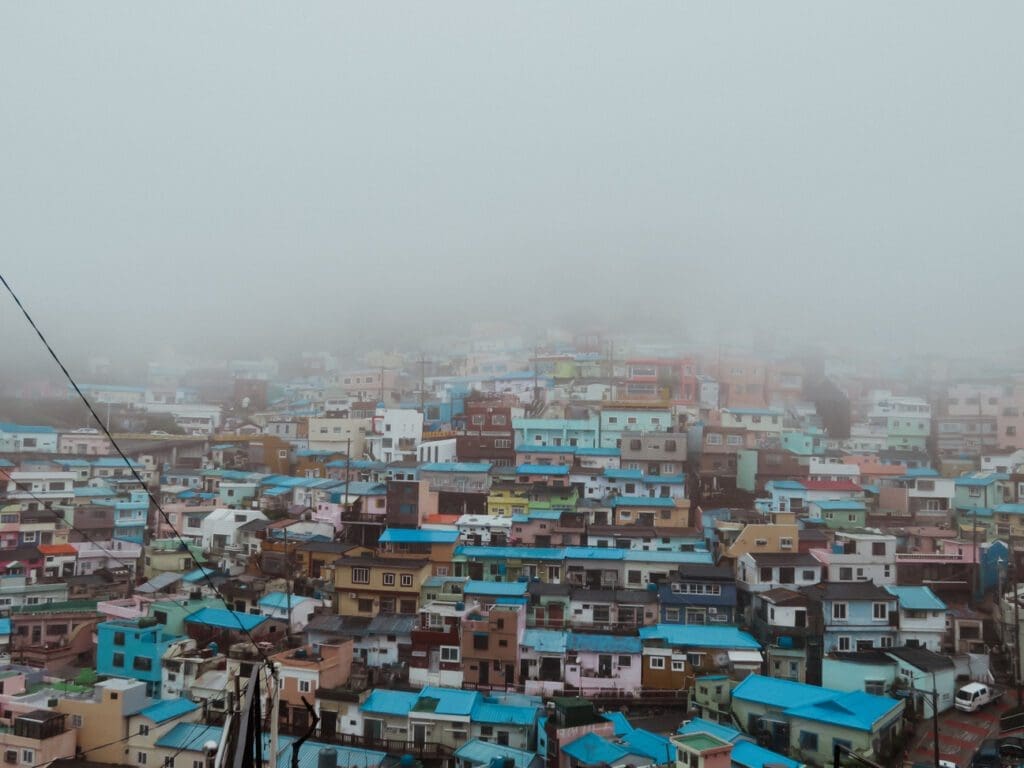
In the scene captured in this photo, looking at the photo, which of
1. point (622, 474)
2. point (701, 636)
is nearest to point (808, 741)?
point (701, 636)

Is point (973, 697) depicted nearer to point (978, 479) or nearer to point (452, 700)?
point (452, 700)

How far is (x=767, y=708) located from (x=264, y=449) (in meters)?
12.7

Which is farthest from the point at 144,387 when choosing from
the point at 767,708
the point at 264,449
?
the point at 767,708

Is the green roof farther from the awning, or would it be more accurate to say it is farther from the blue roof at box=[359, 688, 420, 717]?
the awning

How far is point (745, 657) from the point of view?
9.17 meters

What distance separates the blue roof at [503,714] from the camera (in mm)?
8070

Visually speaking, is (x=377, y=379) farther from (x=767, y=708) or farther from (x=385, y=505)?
(x=767, y=708)

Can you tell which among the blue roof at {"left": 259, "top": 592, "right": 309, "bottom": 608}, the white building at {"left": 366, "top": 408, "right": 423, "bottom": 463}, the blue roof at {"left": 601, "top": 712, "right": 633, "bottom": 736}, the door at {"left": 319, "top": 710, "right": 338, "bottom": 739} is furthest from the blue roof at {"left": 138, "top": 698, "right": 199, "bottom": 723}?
the white building at {"left": 366, "top": 408, "right": 423, "bottom": 463}

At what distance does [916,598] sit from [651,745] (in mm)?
4701

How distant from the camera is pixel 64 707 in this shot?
823 centimetres

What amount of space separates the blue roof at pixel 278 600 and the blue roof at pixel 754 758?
6.00m

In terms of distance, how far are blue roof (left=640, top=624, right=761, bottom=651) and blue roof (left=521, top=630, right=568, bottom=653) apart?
0.95 m

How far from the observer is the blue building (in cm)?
938

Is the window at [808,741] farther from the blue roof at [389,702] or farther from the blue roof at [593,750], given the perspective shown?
the blue roof at [389,702]
